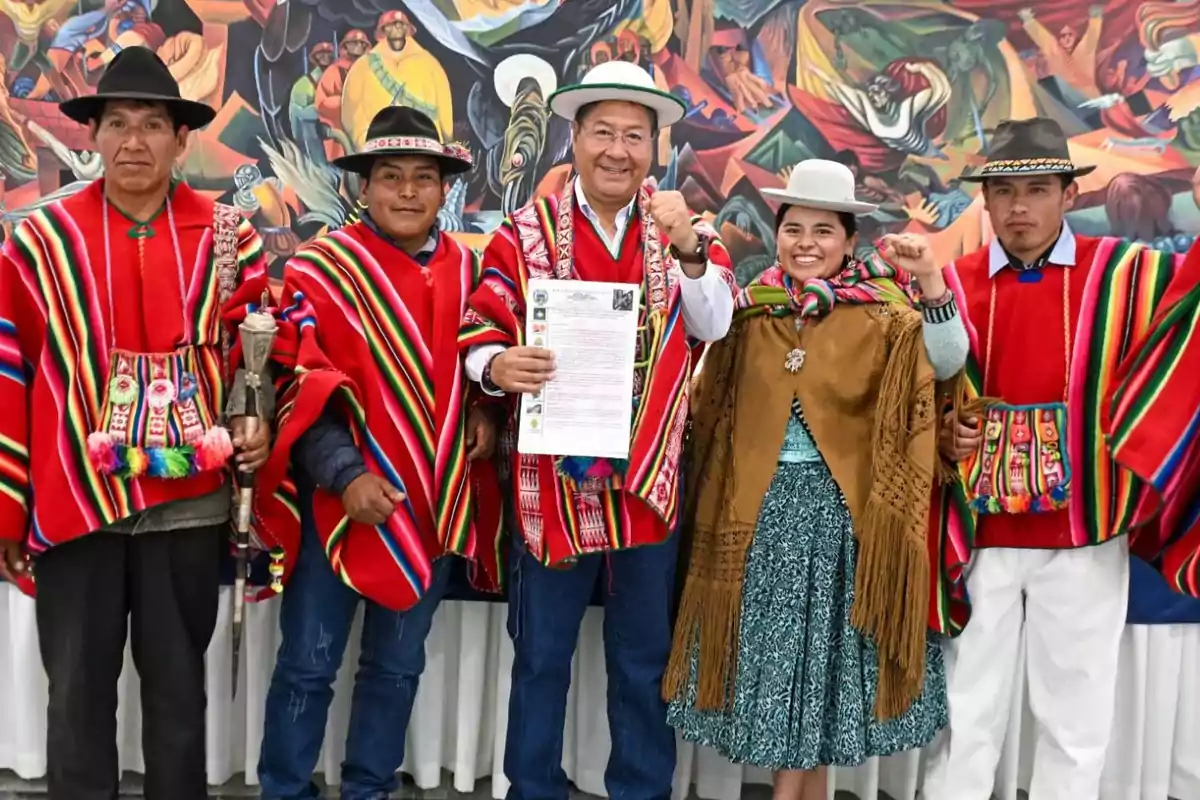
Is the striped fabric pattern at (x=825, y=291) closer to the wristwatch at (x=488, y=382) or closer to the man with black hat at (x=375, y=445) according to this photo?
the wristwatch at (x=488, y=382)

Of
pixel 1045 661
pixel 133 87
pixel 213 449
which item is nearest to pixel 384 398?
pixel 213 449

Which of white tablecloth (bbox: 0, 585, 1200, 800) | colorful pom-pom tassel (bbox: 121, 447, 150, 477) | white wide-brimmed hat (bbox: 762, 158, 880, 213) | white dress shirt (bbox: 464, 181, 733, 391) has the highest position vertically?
white wide-brimmed hat (bbox: 762, 158, 880, 213)

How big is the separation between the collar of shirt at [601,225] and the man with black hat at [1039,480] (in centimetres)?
97

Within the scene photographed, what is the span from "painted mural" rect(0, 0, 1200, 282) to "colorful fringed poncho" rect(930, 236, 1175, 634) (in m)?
1.17

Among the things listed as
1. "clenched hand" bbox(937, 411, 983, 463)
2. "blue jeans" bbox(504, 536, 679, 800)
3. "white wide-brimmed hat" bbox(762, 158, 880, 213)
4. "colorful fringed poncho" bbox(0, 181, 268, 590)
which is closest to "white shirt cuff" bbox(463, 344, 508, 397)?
"blue jeans" bbox(504, 536, 679, 800)

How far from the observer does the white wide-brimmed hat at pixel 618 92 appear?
7.29ft

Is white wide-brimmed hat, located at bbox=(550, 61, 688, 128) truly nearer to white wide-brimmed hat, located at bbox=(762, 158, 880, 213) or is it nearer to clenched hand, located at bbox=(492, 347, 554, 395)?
white wide-brimmed hat, located at bbox=(762, 158, 880, 213)

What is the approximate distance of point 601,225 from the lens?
2350 mm

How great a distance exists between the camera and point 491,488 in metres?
2.55

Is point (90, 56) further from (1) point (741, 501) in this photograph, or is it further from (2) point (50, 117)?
(1) point (741, 501)

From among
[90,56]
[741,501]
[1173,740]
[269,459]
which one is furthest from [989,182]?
[90,56]

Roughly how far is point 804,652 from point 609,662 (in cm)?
57

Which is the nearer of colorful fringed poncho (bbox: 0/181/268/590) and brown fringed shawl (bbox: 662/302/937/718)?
colorful fringed poncho (bbox: 0/181/268/590)

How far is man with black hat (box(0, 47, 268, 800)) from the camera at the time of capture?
83.6 inches
